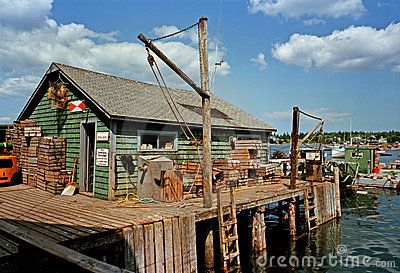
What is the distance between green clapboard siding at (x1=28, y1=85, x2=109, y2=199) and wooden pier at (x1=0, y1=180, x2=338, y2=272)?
87 centimetres

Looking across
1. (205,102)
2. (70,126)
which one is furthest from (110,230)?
(70,126)

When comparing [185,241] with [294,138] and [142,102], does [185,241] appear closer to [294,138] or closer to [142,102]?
[142,102]

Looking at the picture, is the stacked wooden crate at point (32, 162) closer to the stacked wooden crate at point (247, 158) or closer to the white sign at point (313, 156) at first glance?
the stacked wooden crate at point (247, 158)

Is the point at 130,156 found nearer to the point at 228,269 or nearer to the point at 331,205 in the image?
the point at 228,269

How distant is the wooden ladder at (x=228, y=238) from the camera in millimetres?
10586

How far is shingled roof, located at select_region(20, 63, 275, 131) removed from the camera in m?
12.9

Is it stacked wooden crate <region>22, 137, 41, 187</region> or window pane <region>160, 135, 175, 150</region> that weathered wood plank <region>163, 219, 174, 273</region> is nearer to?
window pane <region>160, 135, 175, 150</region>

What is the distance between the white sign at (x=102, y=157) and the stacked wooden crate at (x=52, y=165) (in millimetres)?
2072

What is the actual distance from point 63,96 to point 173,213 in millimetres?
7868

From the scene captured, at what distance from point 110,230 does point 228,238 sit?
4.50 metres

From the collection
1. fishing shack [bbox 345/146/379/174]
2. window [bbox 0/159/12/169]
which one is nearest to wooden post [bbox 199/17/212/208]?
window [bbox 0/159/12/169]

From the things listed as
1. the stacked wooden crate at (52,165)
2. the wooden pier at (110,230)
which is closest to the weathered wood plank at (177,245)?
the wooden pier at (110,230)

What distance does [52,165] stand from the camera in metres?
13.8

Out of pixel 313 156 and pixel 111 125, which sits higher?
pixel 111 125
